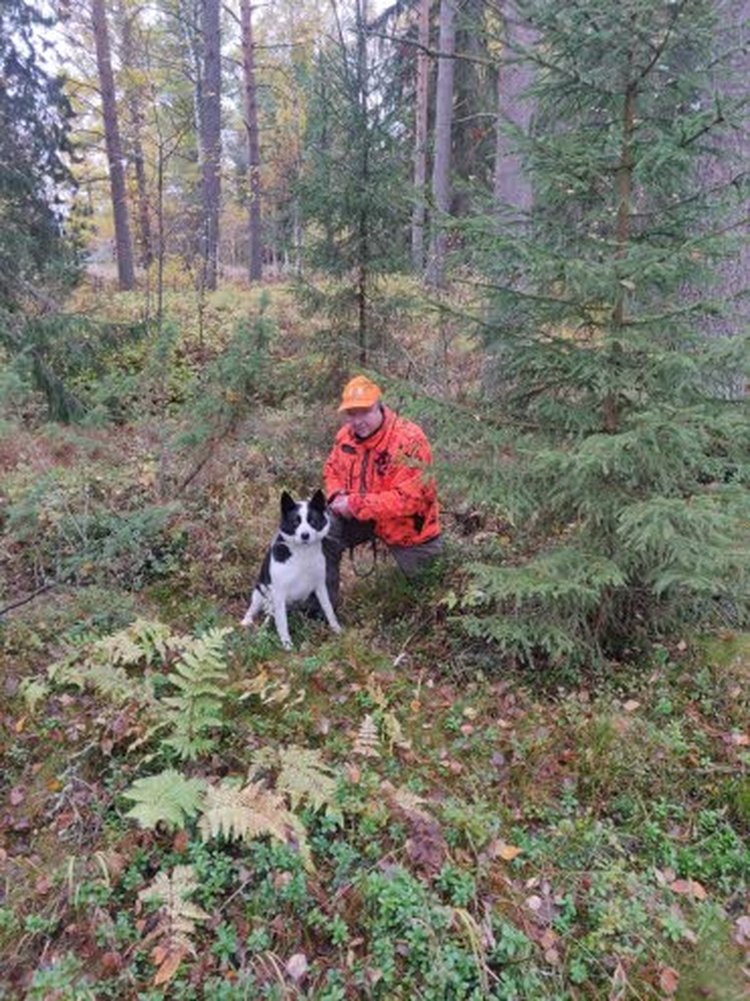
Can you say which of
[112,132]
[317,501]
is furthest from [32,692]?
[112,132]

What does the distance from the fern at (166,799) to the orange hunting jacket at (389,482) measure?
2.67 meters

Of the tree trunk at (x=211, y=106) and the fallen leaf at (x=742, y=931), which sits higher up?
the tree trunk at (x=211, y=106)

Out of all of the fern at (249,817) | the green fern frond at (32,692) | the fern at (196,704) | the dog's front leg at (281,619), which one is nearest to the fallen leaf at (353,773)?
the fern at (249,817)

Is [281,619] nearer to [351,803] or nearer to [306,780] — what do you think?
[306,780]

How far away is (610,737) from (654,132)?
12.2 ft

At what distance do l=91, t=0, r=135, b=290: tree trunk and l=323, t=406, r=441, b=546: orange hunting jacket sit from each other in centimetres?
1500

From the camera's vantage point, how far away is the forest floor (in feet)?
9.93

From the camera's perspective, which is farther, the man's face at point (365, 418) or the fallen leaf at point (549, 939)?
the man's face at point (365, 418)

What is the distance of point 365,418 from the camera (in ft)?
18.1

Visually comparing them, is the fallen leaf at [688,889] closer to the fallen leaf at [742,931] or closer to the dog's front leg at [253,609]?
the fallen leaf at [742,931]

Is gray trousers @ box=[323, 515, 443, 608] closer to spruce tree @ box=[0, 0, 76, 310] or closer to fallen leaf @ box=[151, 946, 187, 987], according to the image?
fallen leaf @ box=[151, 946, 187, 987]

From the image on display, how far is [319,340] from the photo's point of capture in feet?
27.1

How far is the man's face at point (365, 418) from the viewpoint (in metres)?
5.42

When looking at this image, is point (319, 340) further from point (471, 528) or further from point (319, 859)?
point (319, 859)
